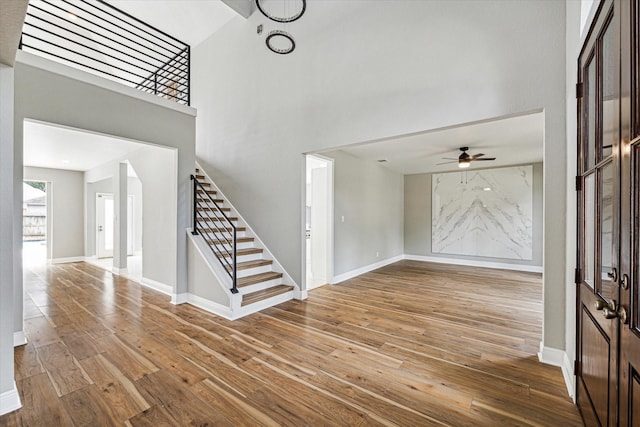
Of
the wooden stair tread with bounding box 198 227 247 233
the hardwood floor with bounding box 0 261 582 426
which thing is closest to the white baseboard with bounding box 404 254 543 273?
the hardwood floor with bounding box 0 261 582 426

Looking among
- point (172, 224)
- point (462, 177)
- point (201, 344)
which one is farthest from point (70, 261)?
point (462, 177)

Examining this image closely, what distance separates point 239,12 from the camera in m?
5.17

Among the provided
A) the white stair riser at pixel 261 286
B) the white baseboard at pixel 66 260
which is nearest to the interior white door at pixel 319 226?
the white stair riser at pixel 261 286

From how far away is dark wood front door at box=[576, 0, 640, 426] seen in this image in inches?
42.3

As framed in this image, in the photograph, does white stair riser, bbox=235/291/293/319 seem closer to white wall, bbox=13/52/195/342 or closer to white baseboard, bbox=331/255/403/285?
white wall, bbox=13/52/195/342

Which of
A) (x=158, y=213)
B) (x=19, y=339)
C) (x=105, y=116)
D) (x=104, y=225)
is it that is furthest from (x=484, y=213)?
(x=104, y=225)

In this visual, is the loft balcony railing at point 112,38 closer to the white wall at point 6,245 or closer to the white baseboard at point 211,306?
the white wall at point 6,245

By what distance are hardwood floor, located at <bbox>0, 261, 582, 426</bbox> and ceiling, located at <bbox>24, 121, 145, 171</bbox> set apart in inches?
96.4

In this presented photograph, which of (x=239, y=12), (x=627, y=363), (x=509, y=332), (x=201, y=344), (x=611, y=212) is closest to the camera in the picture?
(x=627, y=363)

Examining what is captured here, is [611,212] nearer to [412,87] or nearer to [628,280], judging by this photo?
[628,280]

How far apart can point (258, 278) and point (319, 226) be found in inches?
75.1

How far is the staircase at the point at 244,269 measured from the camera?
361 cm

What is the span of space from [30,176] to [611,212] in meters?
10.7

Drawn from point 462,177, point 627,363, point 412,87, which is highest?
point 412,87
